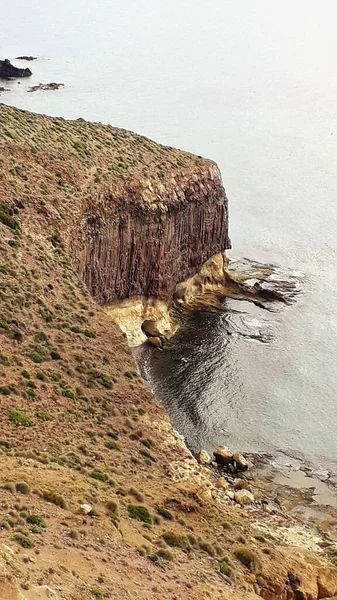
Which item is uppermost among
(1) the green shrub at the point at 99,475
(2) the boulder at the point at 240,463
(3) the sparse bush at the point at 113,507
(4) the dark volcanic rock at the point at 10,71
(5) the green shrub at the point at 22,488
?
(4) the dark volcanic rock at the point at 10,71

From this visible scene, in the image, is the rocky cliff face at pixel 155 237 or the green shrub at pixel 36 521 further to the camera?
the rocky cliff face at pixel 155 237

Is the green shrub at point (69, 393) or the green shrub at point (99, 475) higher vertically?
the green shrub at point (69, 393)

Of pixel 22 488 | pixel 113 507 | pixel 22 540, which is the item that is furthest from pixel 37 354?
pixel 22 540

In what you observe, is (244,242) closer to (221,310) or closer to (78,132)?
(221,310)

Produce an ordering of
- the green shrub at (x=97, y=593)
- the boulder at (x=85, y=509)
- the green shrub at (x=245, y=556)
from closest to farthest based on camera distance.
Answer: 1. the green shrub at (x=97, y=593)
2. the boulder at (x=85, y=509)
3. the green shrub at (x=245, y=556)

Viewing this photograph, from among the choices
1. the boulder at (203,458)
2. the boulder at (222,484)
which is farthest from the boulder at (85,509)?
the boulder at (203,458)

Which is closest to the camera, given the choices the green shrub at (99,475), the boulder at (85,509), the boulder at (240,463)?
the boulder at (85,509)

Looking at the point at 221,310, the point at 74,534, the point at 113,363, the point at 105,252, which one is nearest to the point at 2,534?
the point at 74,534

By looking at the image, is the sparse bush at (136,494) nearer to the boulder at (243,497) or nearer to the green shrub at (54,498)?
the green shrub at (54,498)
